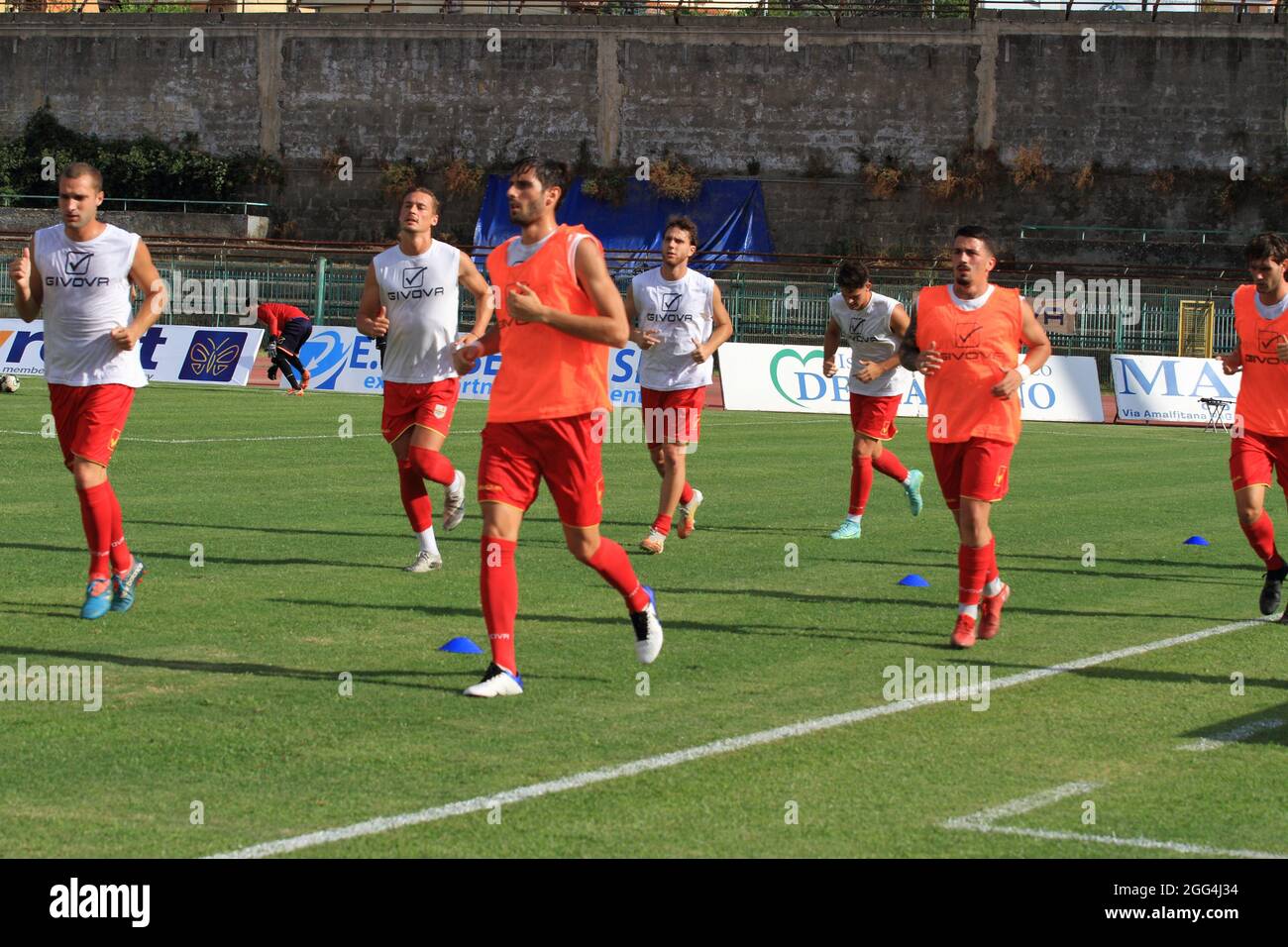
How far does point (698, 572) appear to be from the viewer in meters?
11.7

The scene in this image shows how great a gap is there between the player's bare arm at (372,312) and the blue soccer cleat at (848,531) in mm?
4320

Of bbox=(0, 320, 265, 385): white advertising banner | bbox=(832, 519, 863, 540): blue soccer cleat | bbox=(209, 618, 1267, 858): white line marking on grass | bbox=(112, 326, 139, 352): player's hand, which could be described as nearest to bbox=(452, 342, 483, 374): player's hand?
bbox=(112, 326, 139, 352): player's hand

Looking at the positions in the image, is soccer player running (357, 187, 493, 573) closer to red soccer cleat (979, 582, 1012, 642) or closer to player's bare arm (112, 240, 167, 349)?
player's bare arm (112, 240, 167, 349)

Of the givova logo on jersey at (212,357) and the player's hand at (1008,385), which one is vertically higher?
the player's hand at (1008,385)

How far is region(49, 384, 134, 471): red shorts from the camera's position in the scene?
945 centimetres

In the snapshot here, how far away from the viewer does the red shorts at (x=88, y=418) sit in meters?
9.45

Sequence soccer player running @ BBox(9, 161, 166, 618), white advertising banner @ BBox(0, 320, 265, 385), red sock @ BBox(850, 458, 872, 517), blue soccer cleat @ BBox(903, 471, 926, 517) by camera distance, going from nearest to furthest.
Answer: soccer player running @ BBox(9, 161, 166, 618), red sock @ BBox(850, 458, 872, 517), blue soccer cleat @ BBox(903, 471, 926, 517), white advertising banner @ BBox(0, 320, 265, 385)

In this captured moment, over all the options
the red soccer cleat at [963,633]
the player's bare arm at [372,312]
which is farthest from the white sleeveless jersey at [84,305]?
the red soccer cleat at [963,633]

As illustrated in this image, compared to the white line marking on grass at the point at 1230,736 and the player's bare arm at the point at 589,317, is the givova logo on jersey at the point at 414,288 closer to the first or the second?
the player's bare arm at the point at 589,317

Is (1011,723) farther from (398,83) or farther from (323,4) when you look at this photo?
(323,4)

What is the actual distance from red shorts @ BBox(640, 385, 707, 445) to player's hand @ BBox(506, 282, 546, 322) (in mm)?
5415

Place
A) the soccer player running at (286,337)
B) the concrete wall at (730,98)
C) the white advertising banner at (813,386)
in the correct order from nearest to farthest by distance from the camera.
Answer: the soccer player running at (286,337)
the white advertising banner at (813,386)
the concrete wall at (730,98)

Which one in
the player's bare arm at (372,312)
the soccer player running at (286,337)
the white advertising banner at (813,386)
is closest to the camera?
the player's bare arm at (372,312)
